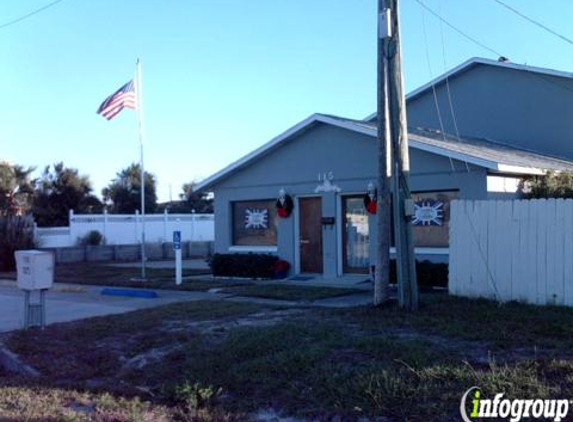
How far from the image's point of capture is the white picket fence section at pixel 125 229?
1186 inches

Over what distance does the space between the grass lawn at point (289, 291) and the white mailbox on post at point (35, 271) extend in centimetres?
503

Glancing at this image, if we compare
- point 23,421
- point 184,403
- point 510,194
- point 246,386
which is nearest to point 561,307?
point 510,194

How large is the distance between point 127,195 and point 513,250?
139 feet

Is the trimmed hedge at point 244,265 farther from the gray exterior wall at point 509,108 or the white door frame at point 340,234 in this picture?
the gray exterior wall at point 509,108

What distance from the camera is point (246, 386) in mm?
6980

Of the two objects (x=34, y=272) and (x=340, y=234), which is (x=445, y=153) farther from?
(x=34, y=272)

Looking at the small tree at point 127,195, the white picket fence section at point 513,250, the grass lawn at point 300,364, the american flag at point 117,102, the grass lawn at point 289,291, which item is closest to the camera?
the grass lawn at point 300,364

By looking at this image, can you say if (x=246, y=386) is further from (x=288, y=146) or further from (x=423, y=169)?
(x=288, y=146)

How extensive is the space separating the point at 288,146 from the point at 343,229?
9.49ft

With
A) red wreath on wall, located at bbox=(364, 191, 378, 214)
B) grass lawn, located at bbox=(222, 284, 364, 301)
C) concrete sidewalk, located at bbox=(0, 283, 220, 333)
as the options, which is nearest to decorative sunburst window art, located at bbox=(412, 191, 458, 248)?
red wreath on wall, located at bbox=(364, 191, 378, 214)

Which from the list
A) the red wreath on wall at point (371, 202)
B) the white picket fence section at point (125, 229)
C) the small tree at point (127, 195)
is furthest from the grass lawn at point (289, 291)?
the small tree at point (127, 195)

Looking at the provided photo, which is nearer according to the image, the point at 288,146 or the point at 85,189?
the point at 288,146

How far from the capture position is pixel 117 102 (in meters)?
19.4

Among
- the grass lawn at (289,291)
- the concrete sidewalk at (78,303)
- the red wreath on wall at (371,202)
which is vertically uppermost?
the red wreath on wall at (371,202)
